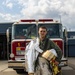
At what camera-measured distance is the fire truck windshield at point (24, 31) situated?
12852mm

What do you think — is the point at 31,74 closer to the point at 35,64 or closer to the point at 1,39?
the point at 35,64

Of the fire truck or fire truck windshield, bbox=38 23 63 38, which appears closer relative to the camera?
the fire truck

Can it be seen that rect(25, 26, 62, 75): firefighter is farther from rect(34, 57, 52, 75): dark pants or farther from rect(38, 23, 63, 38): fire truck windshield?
rect(38, 23, 63, 38): fire truck windshield

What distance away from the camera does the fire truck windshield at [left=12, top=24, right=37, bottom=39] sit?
12.9 m

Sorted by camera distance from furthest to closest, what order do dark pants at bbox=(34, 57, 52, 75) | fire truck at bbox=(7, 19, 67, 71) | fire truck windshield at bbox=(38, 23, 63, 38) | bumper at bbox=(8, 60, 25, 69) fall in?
fire truck windshield at bbox=(38, 23, 63, 38)
fire truck at bbox=(7, 19, 67, 71)
bumper at bbox=(8, 60, 25, 69)
dark pants at bbox=(34, 57, 52, 75)

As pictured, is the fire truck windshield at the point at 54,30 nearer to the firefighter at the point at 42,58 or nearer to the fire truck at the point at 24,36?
the fire truck at the point at 24,36

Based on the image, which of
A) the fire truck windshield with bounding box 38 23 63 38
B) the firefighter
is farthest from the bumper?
the firefighter

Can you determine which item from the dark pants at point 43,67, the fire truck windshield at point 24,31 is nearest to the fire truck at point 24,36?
the fire truck windshield at point 24,31

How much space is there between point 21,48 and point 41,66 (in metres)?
7.32

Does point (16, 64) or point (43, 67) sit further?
point (16, 64)

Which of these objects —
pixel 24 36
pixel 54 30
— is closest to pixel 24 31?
pixel 24 36

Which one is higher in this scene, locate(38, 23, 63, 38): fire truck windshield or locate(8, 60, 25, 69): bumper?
locate(38, 23, 63, 38): fire truck windshield

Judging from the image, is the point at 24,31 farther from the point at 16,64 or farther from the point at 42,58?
the point at 42,58

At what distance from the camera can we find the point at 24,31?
509 inches
